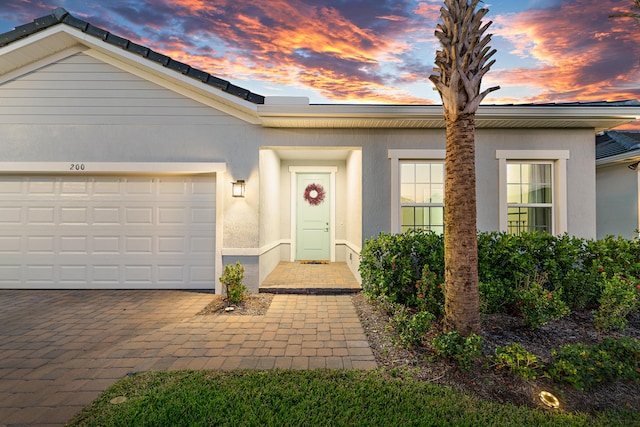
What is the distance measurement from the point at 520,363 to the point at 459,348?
0.50 m

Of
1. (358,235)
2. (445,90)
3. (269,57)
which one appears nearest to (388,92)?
(269,57)

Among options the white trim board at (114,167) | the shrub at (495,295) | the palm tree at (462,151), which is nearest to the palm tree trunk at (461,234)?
the palm tree at (462,151)

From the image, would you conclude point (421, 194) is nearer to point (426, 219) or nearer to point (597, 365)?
point (426, 219)

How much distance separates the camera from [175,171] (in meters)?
5.52

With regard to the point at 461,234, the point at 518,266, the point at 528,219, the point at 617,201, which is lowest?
the point at 518,266

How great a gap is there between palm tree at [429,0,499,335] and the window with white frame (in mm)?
3109

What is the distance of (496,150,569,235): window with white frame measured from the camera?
5547mm

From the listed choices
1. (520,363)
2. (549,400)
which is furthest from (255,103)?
(549,400)

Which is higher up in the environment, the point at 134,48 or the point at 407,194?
the point at 134,48

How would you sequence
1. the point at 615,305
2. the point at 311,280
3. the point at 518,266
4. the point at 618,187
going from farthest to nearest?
1. the point at 618,187
2. the point at 311,280
3. the point at 518,266
4. the point at 615,305

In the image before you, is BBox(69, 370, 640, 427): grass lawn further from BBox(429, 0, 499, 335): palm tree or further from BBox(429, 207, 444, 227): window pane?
BBox(429, 207, 444, 227): window pane

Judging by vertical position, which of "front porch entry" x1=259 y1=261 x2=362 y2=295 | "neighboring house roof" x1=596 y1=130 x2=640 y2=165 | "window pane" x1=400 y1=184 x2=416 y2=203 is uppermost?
"neighboring house roof" x1=596 y1=130 x2=640 y2=165

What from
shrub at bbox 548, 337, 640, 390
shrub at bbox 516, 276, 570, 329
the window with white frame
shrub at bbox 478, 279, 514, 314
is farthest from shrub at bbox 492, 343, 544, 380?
the window with white frame

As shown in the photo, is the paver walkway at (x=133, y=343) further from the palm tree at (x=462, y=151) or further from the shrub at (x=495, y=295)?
the shrub at (x=495, y=295)
